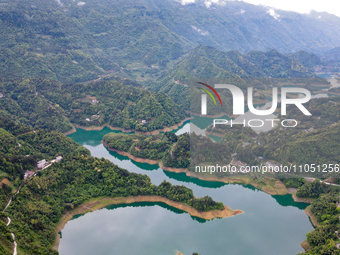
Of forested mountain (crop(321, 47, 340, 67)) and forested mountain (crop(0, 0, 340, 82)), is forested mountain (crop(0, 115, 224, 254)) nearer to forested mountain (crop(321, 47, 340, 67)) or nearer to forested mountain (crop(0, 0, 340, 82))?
forested mountain (crop(0, 0, 340, 82))

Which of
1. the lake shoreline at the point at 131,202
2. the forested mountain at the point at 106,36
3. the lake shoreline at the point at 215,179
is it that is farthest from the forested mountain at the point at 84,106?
the lake shoreline at the point at 131,202

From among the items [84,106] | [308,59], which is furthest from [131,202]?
[308,59]

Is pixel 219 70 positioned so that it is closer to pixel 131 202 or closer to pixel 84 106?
pixel 84 106

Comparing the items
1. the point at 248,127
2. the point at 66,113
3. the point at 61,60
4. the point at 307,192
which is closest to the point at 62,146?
the point at 66,113

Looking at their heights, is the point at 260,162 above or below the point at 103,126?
above

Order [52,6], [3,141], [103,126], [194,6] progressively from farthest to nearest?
1. [194,6]
2. [52,6]
3. [103,126]
4. [3,141]

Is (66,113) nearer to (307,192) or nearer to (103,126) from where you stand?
(103,126)
